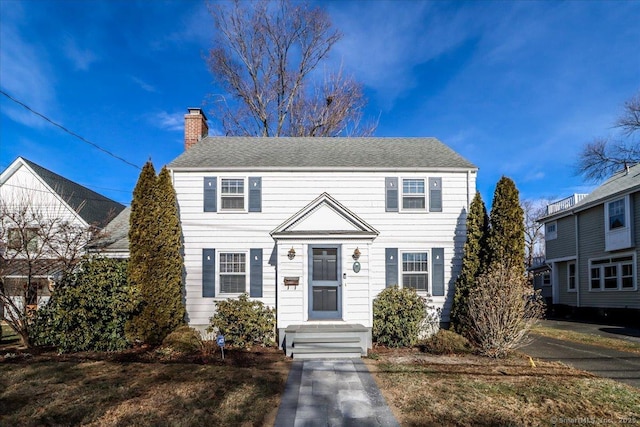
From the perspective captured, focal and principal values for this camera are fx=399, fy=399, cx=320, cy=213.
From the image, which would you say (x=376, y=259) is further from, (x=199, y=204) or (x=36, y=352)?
(x=36, y=352)

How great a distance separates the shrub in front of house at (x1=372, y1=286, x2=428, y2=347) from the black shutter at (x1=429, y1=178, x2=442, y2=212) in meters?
3.04

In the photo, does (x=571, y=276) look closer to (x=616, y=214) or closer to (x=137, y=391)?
(x=616, y=214)

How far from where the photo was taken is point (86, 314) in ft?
30.9

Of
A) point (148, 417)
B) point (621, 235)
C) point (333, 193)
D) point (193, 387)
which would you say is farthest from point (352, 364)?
point (621, 235)

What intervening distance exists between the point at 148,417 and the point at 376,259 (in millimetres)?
7874

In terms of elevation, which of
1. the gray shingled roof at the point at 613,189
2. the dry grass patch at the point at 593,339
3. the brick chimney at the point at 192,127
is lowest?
the dry grass patch at the point at 593,339

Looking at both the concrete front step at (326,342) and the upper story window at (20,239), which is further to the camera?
the upper story window at (20,239)

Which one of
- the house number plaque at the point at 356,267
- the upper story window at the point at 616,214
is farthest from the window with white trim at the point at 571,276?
the house number plaque at the point at 356,267

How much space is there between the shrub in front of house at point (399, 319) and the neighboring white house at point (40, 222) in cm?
839

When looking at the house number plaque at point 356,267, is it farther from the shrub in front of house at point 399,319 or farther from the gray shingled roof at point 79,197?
the gray shingled roof at point 79,197

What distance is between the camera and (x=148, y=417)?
18.3 ft

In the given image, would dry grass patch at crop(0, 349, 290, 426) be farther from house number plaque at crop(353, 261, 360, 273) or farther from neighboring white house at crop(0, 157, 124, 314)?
house number plaque at crop(353, 261, 360, 273)

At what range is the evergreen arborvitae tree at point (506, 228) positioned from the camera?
1048cm

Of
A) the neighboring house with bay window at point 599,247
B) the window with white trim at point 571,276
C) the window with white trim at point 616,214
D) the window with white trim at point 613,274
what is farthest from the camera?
the window with white trim at point 571,276
